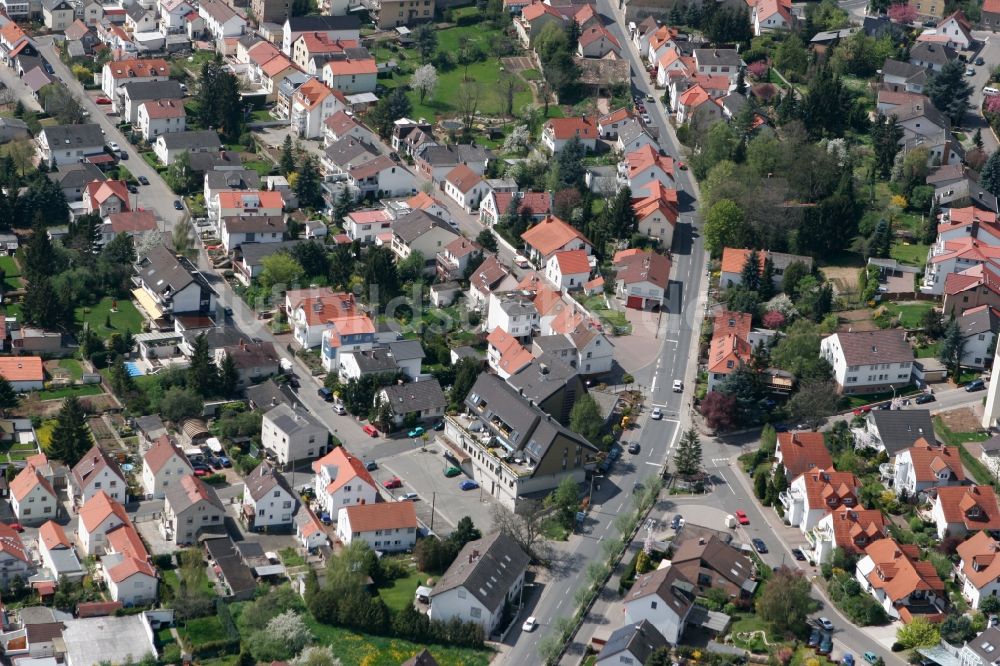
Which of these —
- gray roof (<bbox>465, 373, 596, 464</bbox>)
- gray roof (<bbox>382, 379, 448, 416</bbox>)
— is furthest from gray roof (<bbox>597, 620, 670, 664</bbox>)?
gray roof (<bbox>382, 379, 448, 416</bbox>)

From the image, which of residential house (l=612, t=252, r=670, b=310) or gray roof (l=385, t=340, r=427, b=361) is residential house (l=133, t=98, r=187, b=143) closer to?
gray roof (l=385, t=340, r=427, b=361)

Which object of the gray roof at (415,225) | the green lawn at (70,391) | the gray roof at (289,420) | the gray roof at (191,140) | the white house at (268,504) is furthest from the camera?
the gray roof at (191,140)

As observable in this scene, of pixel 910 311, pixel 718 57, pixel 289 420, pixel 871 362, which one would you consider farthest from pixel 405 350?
pixel 718 57

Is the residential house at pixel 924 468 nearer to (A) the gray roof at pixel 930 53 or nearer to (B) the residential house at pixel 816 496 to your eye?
(B) the residential house at pixel 816 496

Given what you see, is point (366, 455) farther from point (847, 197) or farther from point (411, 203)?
point (847, 197)

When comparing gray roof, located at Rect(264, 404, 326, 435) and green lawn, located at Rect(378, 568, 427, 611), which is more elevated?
gray roof, located at Rect(264, 404, 326, 435)

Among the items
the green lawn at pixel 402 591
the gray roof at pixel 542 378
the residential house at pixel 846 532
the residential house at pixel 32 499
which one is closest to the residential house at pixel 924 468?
the residential house at pixel 846 532
